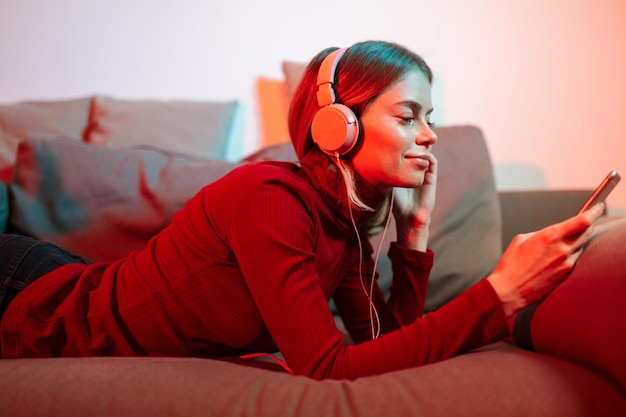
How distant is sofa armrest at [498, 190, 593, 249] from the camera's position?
145 cm

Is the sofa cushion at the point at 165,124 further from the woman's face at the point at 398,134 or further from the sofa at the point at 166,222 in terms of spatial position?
the woman's face at the point at 398,134

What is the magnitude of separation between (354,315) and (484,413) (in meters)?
0.51

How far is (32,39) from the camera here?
2.00 metres

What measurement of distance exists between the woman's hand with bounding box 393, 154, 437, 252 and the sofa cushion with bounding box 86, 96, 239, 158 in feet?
2.90

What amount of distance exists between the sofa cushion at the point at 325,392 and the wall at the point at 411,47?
0.88 meters

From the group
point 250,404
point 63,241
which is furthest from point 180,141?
point 250,404

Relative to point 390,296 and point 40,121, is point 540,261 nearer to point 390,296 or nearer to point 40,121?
point 390,296

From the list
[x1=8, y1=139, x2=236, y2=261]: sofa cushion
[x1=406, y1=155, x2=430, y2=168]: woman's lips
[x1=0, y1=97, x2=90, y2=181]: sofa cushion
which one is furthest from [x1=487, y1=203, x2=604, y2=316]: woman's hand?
[x1=0, y1=97, x2=90, y2=181]: sofa cushion

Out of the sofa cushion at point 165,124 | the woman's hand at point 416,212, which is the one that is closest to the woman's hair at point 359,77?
the woman's hand at point 416,212

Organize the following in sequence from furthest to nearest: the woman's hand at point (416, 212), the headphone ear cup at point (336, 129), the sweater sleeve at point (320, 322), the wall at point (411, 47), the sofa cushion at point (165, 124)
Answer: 1. the sofa cushion at point (165, 124)
2. the wall at point (411, 47)
3. the woman's hand at point (416, 212)
4. the headphone ear cup at point (336, 129)
5. the sweater sleeve at point (320, 322)

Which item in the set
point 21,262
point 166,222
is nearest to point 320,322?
point 21,262

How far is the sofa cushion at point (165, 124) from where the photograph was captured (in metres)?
1.75

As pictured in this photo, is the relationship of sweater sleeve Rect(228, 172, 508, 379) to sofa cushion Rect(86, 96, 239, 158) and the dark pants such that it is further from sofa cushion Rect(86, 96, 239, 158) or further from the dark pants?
sofa cushion Rect(86, 96, 239, 158)

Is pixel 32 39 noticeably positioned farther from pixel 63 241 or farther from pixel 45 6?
pixel 63 241
